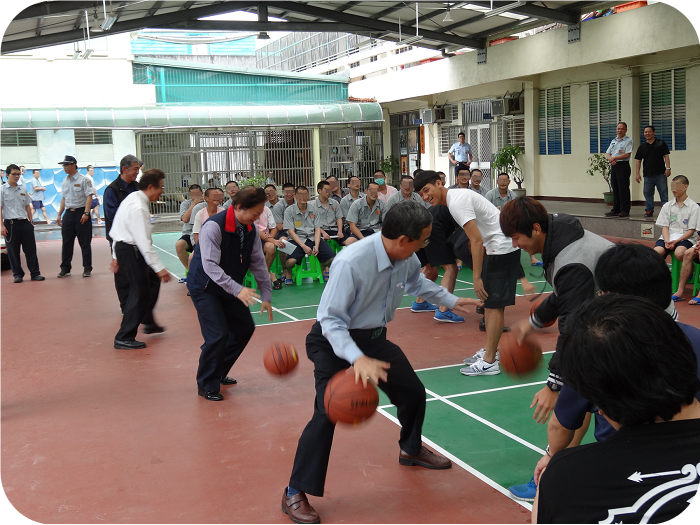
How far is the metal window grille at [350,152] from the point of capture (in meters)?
25.8

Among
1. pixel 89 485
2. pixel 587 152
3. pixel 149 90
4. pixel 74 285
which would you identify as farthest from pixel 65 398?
pixel 149 90

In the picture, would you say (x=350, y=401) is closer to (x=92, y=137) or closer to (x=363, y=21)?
(x=363, y=21)

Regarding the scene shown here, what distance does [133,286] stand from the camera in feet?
23.6

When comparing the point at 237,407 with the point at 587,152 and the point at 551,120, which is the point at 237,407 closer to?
the point at 587,152

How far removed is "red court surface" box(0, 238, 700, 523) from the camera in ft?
12.1

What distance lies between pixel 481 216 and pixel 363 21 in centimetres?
1358

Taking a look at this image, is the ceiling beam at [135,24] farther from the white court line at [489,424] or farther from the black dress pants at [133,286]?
the white court line at [489,424]

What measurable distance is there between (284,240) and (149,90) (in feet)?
52.9

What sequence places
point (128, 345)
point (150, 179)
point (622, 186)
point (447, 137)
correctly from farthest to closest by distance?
point (447, 137)
point (622, 186)
point (128, 345)
point (150, 179)

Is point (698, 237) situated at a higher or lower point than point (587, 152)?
lower

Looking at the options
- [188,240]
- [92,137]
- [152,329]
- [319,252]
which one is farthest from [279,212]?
[92,137]

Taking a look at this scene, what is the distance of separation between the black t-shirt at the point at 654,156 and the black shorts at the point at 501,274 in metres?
8.04

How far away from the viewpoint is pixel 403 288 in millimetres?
3814

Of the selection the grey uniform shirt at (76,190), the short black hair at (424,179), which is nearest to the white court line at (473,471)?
the short black hair at (424,179)
